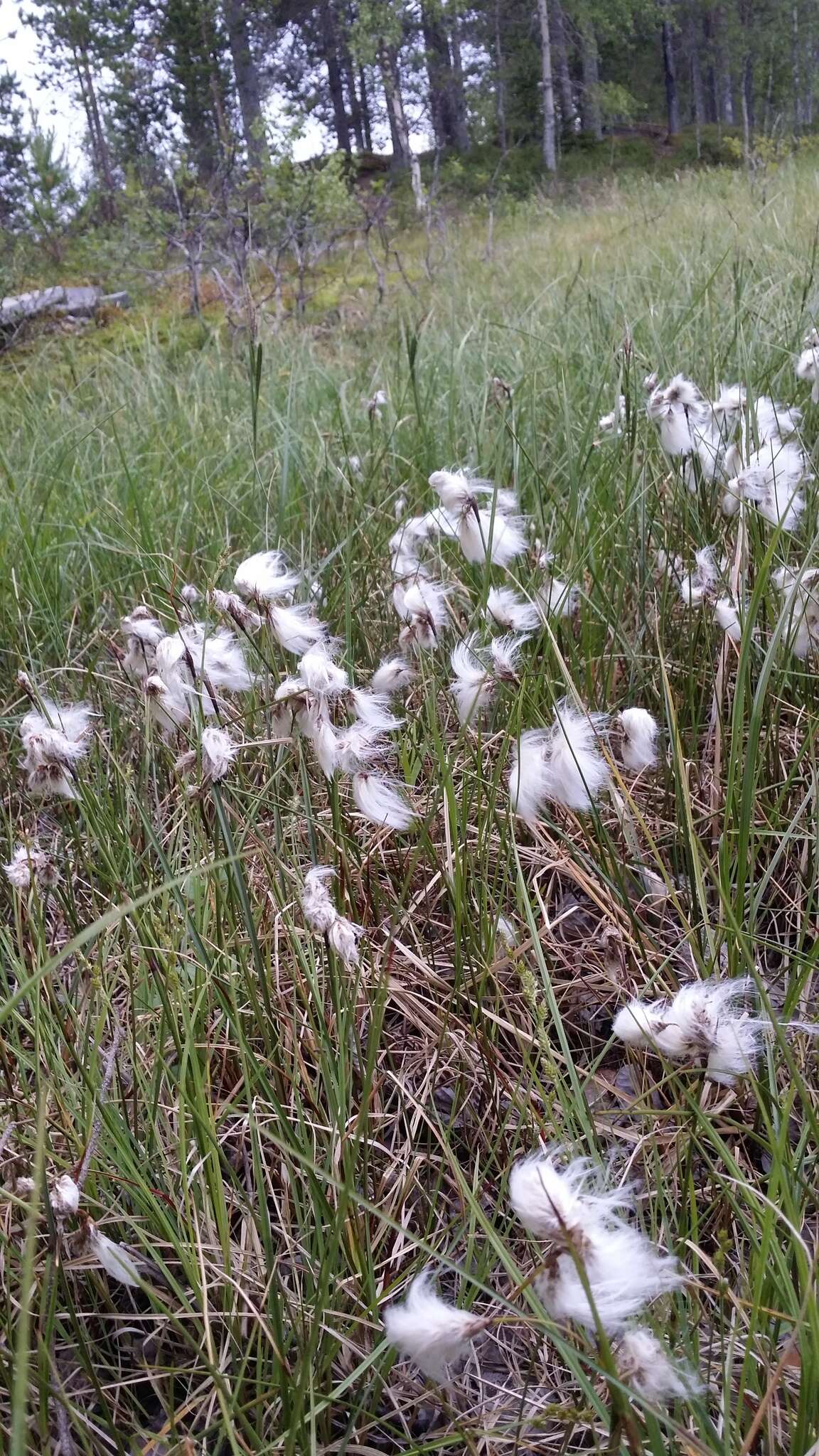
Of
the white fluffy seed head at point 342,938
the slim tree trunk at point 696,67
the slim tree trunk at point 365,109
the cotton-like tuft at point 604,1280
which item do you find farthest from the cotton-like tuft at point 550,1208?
the slim tree trunk at point 696,67

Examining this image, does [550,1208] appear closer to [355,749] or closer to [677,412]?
[355,749]

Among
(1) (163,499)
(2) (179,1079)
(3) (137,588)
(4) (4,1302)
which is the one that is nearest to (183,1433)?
(4) (4,1302)

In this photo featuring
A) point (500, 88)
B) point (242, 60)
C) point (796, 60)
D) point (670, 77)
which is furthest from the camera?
point (796, 60)

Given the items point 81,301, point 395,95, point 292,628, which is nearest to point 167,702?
point 292,628

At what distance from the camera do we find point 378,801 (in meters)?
1.27

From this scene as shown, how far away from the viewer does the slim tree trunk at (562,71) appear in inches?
942

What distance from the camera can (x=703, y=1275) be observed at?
856mm

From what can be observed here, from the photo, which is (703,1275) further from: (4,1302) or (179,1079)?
(4,1302)

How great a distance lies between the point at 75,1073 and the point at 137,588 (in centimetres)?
136

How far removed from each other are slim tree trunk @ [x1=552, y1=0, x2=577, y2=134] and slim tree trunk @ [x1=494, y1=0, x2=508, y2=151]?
56.4 inches

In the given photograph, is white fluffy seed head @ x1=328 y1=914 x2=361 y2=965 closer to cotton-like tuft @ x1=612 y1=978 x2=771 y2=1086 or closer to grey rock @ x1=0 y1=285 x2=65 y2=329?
cotton-like tuft @ x1=612 y1=978 x2=771 y2=1086

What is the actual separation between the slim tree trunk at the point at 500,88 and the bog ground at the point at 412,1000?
26.2 meters

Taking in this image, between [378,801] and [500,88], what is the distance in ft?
95.9

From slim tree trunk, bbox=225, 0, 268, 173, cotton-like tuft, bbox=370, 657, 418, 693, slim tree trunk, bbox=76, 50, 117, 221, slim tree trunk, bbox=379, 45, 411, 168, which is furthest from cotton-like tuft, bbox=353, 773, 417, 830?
slim tree trunk, bbox=225, 0, 268, 173
